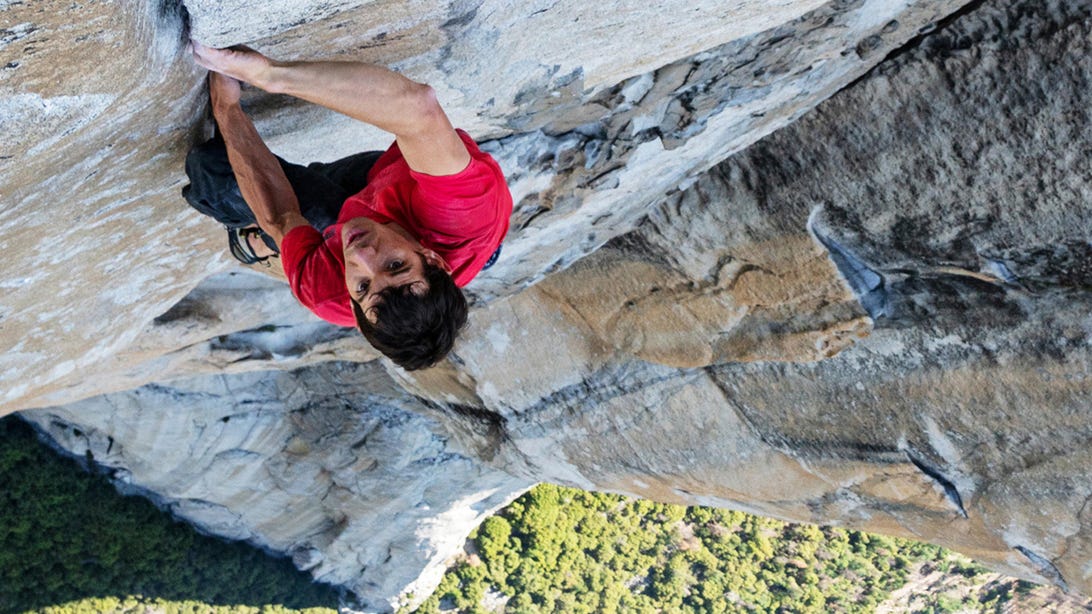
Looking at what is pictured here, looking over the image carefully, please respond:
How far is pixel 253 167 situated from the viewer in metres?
2.16

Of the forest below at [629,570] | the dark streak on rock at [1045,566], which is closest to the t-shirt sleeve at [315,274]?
the dark streak on rock at [1045,566]

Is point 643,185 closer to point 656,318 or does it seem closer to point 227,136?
point 656,318

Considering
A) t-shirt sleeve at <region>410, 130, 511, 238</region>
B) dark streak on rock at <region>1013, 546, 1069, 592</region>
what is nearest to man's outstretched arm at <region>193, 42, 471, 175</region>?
t-shirt sleeve at <region>410, 130, 511, 238</region>

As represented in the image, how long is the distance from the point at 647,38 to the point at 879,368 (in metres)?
1.66

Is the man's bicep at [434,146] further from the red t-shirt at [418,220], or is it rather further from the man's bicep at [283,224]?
the man's bicep at [283,224]

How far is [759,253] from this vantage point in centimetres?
330

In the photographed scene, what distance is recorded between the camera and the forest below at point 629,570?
27.5 feet

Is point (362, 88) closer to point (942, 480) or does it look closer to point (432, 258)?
point (432, 258)

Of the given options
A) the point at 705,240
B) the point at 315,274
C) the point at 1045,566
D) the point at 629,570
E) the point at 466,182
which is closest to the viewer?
the point at 466,182

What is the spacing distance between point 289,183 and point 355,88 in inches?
26.6

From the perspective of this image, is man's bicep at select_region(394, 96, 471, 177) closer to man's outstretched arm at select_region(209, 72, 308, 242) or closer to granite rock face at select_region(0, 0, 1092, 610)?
granite rock face at select_region(0, 0, 1092, 610)

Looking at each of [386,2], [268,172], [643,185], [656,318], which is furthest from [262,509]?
[386,2]

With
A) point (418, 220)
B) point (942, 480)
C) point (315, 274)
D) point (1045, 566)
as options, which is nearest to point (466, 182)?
point (418, 220)

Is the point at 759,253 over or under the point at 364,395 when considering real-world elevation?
over
